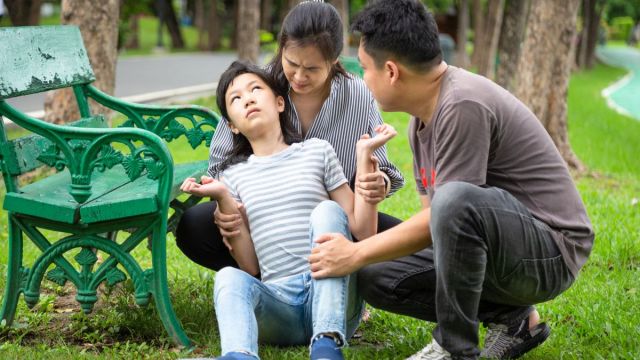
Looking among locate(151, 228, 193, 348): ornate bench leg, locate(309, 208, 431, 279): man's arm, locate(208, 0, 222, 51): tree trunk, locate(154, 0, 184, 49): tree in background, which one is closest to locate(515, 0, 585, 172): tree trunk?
locate(151, 228, 193, 348): ornate bench leg

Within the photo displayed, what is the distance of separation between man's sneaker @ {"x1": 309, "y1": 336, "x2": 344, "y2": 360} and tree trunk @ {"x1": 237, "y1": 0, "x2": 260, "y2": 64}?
10.7 meters

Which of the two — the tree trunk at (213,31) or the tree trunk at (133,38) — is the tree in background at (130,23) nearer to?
the tree trunk at (133,38)

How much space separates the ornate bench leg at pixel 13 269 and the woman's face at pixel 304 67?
1197 mm

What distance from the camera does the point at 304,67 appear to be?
360 cm

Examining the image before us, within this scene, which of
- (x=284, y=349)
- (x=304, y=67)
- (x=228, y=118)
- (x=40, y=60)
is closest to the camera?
(x=284, y=349)

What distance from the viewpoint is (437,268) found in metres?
2.94

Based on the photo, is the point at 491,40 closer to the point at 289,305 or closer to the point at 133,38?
the point at 289,305

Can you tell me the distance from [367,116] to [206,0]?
38.4 meters

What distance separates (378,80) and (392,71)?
0.20 feet

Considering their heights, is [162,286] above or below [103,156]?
below

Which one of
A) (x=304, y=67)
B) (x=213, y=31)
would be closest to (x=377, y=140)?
(x=304, y=67)

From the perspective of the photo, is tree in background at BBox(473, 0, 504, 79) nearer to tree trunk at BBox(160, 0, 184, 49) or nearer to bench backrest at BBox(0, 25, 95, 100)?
bench backrest at BBox(0, 25, 95, 100)

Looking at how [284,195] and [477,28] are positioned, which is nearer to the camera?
[284,195]

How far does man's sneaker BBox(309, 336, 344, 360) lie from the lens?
3.00 meters
